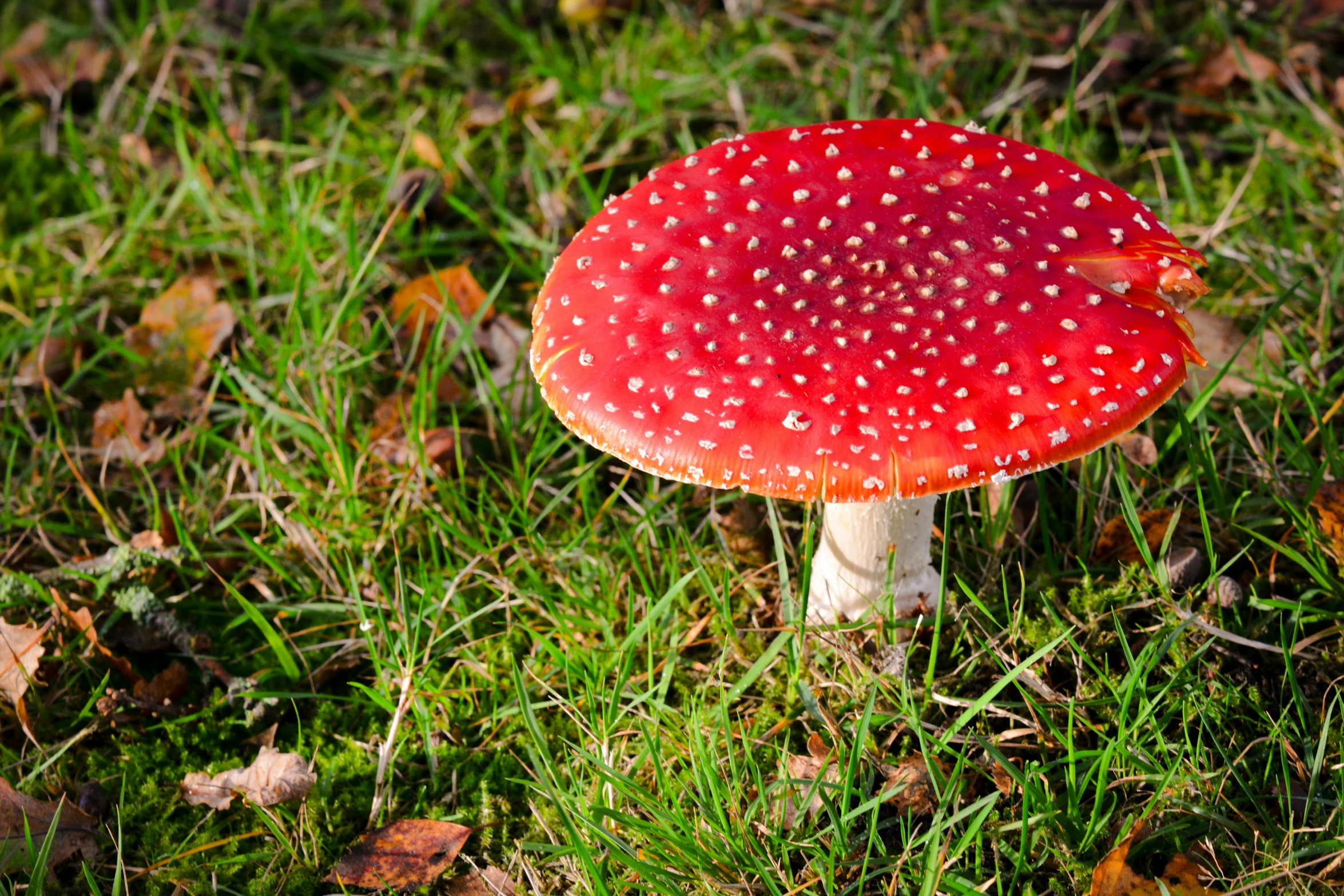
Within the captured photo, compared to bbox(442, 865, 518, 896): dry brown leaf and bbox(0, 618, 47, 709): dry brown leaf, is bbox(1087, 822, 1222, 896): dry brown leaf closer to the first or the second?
bbox(442, 865, 518, 896): dry brown leaf

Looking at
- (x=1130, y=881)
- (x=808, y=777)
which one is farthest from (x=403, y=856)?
(x=1130, y=881)

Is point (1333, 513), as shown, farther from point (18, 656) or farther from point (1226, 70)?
point (18, 656)

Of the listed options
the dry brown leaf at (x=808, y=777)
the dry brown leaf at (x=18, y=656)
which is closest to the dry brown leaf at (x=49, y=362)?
the dry brown leaf at (x=18, y=656)

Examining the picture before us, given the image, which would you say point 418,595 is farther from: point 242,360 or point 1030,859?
point 1030,859

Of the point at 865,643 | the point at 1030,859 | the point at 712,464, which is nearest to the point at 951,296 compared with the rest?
the point at 712,464

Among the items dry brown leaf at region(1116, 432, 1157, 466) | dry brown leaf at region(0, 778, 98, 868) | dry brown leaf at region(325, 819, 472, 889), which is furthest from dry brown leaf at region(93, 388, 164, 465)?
dry brown leaf at region(1116, 432, 1157, 466)

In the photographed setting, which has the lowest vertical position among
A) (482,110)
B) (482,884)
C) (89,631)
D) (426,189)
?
(482,884)
